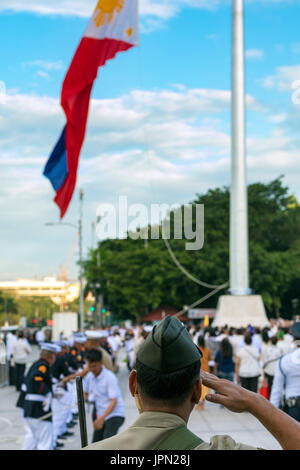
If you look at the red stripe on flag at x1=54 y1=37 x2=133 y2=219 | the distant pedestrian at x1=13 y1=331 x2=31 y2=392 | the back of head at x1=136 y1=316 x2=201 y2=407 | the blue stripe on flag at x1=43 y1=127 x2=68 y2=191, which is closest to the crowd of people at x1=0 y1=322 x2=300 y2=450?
the back of head at x1=136 y1=316 x2=201 y2=407

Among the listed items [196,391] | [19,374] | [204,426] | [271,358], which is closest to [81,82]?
[271,358]

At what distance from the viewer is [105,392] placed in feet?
32.6

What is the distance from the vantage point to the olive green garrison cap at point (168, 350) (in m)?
2.36

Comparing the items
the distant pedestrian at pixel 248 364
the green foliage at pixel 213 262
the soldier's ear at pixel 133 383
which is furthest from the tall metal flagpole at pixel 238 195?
the soldier's ear at pixel 133 383

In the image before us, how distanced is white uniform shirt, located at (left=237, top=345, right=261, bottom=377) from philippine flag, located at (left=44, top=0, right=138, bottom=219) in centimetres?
507

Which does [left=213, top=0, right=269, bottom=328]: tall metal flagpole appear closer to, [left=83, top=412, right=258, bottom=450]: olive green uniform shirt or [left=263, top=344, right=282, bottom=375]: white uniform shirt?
[left=263, top=344, right=282, bottom=375]: white uniform shirt

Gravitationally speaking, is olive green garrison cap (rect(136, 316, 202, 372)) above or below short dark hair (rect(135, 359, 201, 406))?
above

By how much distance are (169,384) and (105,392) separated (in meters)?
7.74

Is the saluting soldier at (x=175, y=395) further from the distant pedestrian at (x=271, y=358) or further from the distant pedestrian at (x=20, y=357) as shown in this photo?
the distant pedestrian at (x=20, y=357)

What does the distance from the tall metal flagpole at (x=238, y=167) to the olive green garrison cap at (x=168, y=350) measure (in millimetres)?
38073

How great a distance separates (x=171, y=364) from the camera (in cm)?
236

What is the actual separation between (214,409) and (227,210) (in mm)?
49120

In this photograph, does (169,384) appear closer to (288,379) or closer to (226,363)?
(288,379)

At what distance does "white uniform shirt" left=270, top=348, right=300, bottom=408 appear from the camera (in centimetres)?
874
